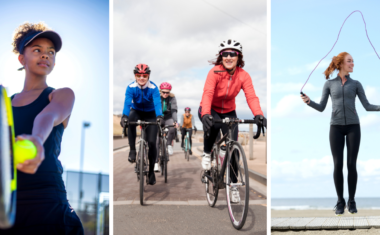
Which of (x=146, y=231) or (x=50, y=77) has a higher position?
(x=50, y=77)

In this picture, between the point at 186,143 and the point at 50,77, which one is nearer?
the point at 50,77

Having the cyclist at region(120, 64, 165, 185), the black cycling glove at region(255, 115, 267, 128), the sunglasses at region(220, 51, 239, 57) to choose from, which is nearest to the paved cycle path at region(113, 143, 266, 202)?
the cyclist at region(120, 64, 165, 185)

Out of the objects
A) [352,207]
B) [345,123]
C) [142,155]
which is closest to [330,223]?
[352,207]

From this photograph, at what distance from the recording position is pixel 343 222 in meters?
3.84

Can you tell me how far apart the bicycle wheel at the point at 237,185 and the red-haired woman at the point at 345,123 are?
1039 mm

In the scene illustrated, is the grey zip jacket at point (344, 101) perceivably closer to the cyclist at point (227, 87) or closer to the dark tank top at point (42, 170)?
the cyclist at point (227, 87)

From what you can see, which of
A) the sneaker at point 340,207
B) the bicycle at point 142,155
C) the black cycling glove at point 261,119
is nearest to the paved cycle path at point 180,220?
the bicycle at point 142,155

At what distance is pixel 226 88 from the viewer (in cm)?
397

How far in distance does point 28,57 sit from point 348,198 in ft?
11.9

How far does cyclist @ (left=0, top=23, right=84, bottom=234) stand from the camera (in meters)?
2.50

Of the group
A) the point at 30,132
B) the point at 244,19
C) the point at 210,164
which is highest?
the point at 244,19

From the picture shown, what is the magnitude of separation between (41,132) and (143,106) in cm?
267

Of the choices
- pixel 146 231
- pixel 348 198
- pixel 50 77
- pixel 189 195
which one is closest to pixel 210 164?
pixel 189 195

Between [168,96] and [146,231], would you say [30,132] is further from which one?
[168,96]
